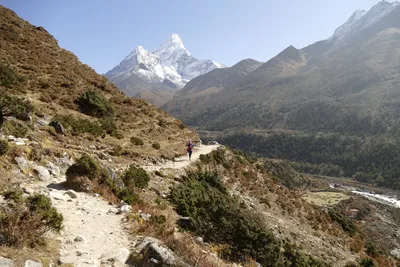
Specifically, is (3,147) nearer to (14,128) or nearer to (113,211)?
(14,128)

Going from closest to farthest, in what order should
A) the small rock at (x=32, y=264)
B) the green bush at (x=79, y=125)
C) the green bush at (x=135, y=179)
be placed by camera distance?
the small rock at (x=32, y=264)
the green bush at (x=135, y=179)
the green bush at (x=79, y=125)

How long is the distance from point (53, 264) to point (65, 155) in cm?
1042

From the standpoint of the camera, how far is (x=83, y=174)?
A: 1396cm

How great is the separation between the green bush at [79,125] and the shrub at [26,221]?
1328 cm

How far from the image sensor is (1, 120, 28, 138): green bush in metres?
15.5

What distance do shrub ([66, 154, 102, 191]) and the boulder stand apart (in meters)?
6.01

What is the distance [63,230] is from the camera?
9.09 metres

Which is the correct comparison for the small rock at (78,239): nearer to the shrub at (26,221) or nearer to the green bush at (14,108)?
the shrub at (26,221)

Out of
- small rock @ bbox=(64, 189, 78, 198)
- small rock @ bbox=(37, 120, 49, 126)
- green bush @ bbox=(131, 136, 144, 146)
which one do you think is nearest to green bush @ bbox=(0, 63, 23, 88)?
small rock @ bbox=(37, 120, 49, 126)

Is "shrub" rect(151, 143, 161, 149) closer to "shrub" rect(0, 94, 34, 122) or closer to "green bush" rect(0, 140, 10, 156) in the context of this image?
"shrub" rect(0, 94, 34, 122)

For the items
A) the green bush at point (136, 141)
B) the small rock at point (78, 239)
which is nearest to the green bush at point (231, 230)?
the small rock at point (78, 239)

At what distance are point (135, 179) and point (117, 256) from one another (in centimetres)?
918

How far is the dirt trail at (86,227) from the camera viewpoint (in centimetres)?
802

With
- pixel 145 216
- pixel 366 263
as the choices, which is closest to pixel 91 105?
pixel 145 216
